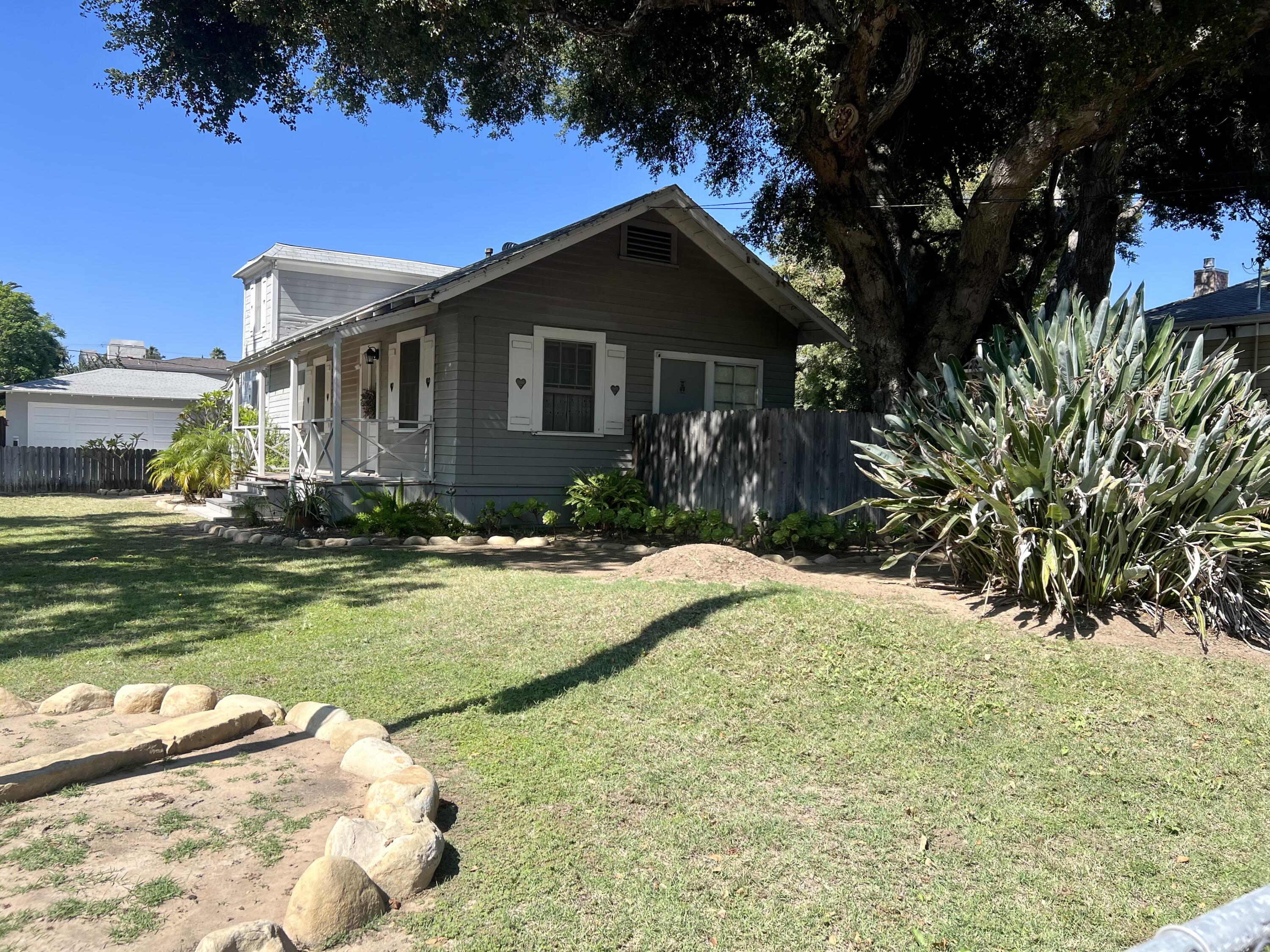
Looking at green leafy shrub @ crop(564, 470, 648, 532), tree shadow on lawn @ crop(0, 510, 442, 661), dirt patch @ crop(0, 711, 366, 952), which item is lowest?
dirt patch @ crop(0, 711, 366, 952)

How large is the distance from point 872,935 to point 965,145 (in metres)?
14.0

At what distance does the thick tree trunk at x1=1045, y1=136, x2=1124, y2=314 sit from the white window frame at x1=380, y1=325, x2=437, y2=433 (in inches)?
345

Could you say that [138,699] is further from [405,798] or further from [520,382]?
[520,382]

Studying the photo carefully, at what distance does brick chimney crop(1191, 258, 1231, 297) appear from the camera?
20297 mm

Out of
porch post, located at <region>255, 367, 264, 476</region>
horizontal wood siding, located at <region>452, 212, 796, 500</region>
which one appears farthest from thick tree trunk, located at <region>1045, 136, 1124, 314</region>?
porch post, located at <region>255, 367, 264, 476</region>

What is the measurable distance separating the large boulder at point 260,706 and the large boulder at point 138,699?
0.35 metres

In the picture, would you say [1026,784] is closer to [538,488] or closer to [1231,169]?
[538,488]

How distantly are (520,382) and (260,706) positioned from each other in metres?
9.01

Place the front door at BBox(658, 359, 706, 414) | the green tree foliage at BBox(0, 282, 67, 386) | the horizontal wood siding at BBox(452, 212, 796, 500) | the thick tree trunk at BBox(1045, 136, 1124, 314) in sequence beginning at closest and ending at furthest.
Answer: the thick tree trunk at BBox(1045, 136, 1124, 314), the horizontal wood siding at BBox(452, 212, 796, 500), the front door at BBox(658, 359, 706, 414), the green tree foliage at BBox(0, 282, 67, 386)

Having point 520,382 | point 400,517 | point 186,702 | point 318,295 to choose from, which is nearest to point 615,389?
point 520,382

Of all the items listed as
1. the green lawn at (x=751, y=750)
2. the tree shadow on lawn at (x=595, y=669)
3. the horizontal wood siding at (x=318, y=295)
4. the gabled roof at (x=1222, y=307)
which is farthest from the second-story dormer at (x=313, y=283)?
the tree shadow on lawn at (x=595, y=669)

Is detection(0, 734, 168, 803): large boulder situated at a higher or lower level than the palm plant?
lower

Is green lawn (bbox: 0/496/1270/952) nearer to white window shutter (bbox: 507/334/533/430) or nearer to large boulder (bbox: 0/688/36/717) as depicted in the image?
large boulder (bbox: 0/688/36/717)

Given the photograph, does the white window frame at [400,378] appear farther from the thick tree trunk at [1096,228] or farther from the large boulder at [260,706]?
the thick tree trunk at [1096,228]
